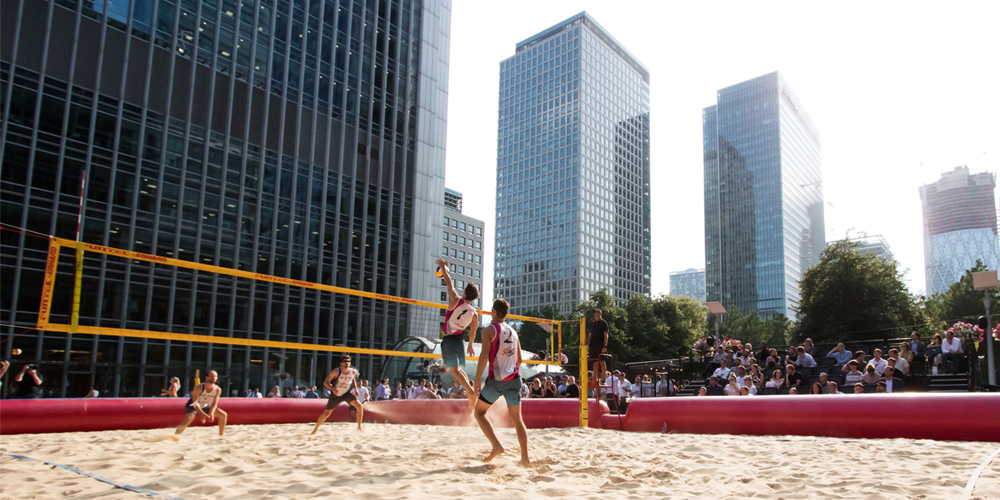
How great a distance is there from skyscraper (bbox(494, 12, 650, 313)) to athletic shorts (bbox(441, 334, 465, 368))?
100464 millimetres

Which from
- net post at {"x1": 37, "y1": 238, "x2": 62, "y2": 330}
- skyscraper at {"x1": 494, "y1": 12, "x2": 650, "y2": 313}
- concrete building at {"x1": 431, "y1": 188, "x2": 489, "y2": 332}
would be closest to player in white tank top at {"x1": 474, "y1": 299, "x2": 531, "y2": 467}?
net post at {"x1": 37, "y1": 238, "x2": 62, "y2": 330}

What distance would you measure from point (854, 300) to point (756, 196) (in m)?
94.2

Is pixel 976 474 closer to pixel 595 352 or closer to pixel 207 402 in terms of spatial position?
pixel 595 352

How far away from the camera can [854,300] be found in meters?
31.0

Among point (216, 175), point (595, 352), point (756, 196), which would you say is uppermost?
point (756, 196)

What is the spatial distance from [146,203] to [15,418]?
53.8 feet

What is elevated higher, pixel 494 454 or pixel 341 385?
pixel 341 385

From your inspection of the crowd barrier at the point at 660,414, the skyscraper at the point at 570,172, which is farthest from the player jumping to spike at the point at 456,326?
the skyscraper at the point at 570,172

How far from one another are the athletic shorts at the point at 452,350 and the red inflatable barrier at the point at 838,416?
11.2ft

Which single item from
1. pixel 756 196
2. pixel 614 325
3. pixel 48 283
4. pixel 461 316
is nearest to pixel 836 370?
pixel 461 316

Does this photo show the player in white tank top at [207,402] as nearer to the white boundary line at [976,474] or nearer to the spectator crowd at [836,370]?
the spectator crowd at [836,370]

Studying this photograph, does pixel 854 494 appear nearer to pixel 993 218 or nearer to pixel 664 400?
pixel 664 400

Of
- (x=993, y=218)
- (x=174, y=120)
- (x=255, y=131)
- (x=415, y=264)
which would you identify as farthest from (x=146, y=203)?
(x=993, y=218)

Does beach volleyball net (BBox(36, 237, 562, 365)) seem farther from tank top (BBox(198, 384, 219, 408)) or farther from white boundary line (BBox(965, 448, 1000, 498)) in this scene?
white boundary line (BBox(965, 448, 1000, 498))
